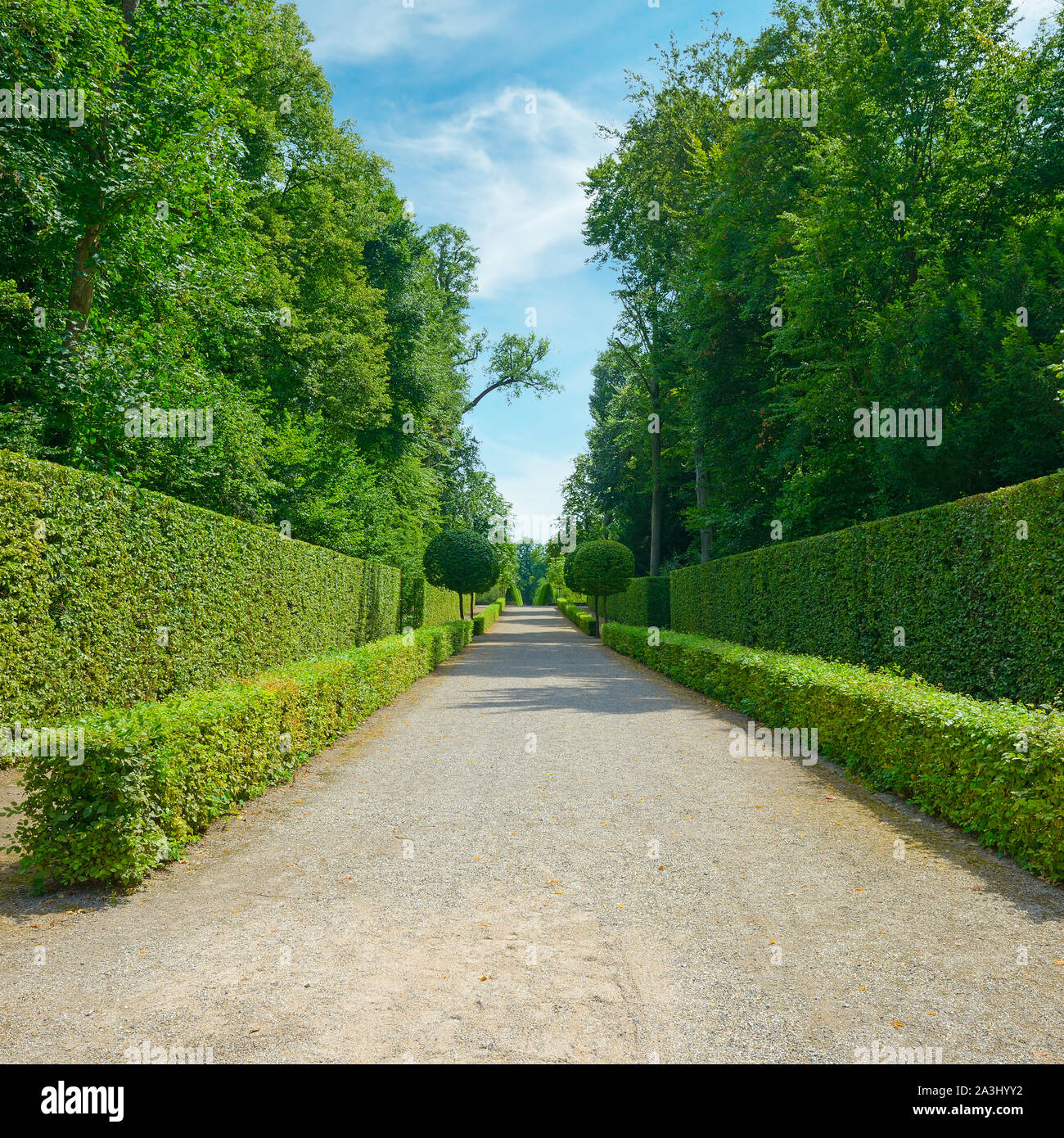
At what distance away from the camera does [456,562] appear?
30406 millimetres

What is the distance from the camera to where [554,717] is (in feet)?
40.1

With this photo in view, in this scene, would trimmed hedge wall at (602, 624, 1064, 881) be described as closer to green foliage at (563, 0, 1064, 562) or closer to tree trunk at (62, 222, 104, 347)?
green foliage at (563, 0, 1064, 562)

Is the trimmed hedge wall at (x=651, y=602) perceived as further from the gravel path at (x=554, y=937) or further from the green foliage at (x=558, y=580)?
the green foliage at (x=558, y=580)

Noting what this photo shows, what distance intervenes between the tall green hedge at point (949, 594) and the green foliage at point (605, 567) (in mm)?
18269

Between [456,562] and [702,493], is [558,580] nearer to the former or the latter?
[456,562]

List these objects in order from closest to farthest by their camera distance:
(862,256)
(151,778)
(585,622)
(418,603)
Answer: (151,778) → (862,256) → (418,603) → (585,622)

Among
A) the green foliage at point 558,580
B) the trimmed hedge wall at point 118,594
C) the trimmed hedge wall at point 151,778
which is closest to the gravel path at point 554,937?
the trimmed hedge wall at point 151,778

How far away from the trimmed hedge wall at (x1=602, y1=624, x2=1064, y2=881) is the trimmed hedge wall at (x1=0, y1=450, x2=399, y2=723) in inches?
311

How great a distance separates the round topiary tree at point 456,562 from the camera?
1196 inches

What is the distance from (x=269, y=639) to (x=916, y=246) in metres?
15.3

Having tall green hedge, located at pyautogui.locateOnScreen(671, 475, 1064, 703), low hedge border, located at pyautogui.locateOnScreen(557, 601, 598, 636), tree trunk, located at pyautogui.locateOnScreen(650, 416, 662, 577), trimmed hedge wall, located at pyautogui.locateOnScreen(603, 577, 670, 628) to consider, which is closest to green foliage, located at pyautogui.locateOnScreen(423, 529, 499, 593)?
trimmed hedge wall, located at pyautogui.locateOnScreen(603, 577, 670, 628)

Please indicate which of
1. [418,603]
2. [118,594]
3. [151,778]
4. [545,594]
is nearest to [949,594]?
[151,778]

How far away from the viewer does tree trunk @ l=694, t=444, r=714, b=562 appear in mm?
26255

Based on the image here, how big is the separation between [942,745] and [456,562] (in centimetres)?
2497
